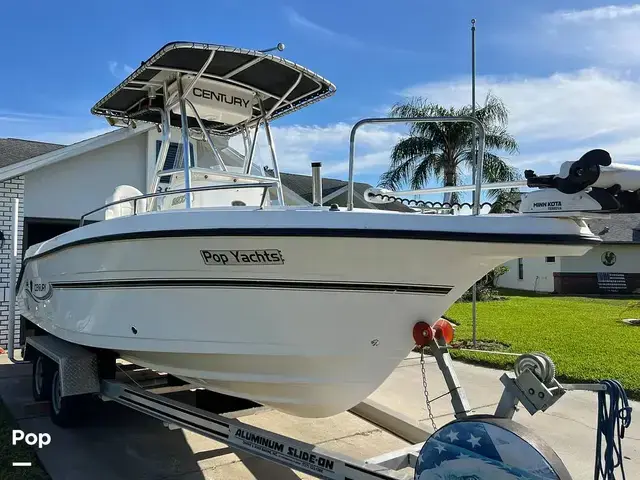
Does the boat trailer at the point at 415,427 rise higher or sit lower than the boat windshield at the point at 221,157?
lower

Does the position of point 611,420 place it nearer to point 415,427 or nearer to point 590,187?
point 590,187

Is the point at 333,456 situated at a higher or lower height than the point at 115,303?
lower

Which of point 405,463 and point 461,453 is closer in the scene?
point 461,453

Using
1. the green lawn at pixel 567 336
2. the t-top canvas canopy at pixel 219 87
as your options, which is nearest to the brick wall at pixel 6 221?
the t-top canvas canopy at pixel 219 87

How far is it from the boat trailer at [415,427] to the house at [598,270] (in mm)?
23728

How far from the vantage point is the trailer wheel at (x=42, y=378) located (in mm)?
5543

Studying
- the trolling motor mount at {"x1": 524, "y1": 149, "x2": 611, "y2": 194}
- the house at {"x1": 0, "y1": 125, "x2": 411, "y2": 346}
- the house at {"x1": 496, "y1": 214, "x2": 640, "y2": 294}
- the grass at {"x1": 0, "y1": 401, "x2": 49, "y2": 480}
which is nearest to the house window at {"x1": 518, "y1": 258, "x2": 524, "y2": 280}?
the house at {"x1": 496, "y1": 214, "x2": 640, "y2": 294}

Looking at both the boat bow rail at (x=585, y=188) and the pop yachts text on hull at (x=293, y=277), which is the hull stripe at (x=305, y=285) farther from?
the boat bow rail at (x=585, y=188)

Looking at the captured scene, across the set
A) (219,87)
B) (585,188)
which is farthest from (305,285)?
(219,87)

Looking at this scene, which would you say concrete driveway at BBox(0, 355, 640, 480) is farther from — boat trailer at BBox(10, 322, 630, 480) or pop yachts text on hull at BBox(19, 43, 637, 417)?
pop yachts text on hull at BBox(19, 43, 637, 417)

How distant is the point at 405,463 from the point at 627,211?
74.3 inches

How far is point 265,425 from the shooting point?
17.7 feet

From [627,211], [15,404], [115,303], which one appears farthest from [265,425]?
[627,211]

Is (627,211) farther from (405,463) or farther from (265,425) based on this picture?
(265,425)
